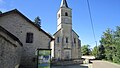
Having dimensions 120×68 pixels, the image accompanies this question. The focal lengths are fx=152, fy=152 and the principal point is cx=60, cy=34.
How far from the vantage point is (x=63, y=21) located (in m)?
42.7

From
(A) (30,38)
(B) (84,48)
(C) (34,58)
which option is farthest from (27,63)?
(B) (84,48)

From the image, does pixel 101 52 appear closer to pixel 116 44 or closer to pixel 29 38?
pixel 116 44

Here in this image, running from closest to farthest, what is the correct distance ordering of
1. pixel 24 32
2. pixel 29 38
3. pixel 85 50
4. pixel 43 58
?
1. pixel 43 58
2. pixel 24 32
3. pixel 29 38
4. pixel 85 50

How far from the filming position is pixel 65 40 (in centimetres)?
4169

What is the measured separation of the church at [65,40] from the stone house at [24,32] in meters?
19.3

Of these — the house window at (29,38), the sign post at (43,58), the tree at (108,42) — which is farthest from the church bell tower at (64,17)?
the sign post at (43,58)

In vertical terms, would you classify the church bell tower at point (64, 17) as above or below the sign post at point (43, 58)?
above

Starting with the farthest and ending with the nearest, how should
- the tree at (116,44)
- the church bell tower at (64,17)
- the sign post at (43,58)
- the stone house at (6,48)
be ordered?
the church bell tower at (64,17) → the tree at (116,44) → the sign post at (43,58) → the stone house at (6,48)

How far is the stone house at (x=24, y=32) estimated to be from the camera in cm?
1978

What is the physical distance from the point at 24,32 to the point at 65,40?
22.3m

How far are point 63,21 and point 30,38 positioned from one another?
22951 millimetres

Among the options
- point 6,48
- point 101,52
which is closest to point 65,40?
point 101,52

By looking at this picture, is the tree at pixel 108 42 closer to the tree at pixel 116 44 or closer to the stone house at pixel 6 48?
the tree at pixel 116 44

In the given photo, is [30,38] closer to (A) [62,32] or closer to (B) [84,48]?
(A) [62,32]
